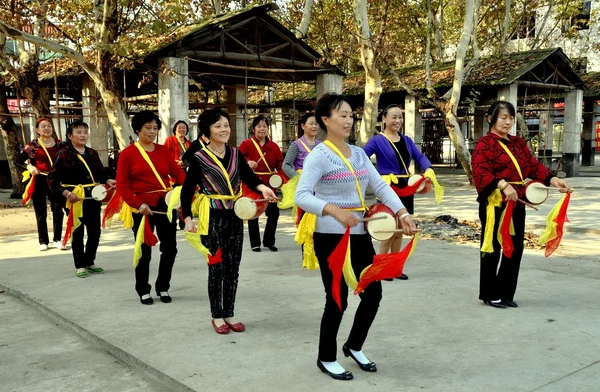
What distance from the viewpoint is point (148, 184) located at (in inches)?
205

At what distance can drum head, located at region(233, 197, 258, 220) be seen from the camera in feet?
14.0

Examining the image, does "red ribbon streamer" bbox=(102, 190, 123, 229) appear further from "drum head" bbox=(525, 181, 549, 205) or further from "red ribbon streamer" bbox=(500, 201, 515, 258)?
"drum head" bbox=(525, 181, 549, 205)

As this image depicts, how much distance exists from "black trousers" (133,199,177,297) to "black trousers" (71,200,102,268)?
1395 mm

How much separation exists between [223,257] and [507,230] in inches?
89.9

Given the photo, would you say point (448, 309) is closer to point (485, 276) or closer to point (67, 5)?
point (485, 276)

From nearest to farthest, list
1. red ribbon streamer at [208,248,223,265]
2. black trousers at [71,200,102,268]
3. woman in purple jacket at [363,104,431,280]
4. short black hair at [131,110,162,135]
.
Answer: red ribbon streamer at [208,248,223,265] < short black hair at [131,110,162,135] < woman in purple jacket at [363,104,431,280] < black trousers at [71,200,102,268]

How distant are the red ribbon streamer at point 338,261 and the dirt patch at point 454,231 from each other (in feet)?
17.0

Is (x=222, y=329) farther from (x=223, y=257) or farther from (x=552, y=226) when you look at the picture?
(x=552, y=226)

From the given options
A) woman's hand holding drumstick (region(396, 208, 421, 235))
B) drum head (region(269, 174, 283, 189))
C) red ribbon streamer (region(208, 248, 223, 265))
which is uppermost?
woman's hand holding drumstick (region(396, 208, 421, 235))

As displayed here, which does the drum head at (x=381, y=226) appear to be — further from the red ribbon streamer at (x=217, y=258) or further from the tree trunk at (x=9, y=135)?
the tree trunk at (x=9, y=135)

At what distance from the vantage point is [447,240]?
837 centimetres

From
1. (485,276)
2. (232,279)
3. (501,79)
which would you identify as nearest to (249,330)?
(232,279)

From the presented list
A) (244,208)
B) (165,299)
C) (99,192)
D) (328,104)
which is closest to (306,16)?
(99,192)

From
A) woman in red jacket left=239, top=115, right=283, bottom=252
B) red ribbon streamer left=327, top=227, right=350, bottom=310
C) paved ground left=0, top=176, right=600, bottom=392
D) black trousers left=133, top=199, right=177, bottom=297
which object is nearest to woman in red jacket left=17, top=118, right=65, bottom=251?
paved ground left=0, top=176, right=600, bottom=392
